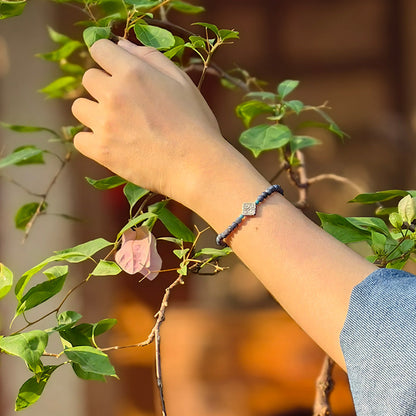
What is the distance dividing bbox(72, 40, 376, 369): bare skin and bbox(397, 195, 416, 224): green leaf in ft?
0.40

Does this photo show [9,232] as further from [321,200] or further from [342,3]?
[342,3]

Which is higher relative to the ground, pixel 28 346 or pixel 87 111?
pixel 87 111

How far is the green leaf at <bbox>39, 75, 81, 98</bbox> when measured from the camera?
108 centimetres

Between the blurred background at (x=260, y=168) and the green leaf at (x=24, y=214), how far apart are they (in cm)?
99

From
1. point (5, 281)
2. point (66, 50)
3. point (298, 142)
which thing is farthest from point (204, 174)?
point (66, 50)

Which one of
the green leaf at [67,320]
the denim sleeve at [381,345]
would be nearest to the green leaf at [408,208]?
the denim sleeve at [381,345]

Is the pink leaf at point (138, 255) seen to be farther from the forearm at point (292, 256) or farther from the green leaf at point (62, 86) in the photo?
the green leaf at point (62, 86)

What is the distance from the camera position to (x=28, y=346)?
2.10 ft

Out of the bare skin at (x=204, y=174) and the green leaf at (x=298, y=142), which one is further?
the green leaf at (x=298, y=142)

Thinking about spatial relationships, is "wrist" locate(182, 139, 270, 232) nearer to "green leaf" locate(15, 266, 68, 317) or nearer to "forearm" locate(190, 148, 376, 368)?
"forearm" locate(190, 148, 376, 368)

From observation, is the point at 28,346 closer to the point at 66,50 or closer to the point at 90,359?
the point at 90,359

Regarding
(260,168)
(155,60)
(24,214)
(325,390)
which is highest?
(155,60)

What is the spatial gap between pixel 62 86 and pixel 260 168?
1.41m

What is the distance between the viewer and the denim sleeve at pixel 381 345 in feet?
1.83
